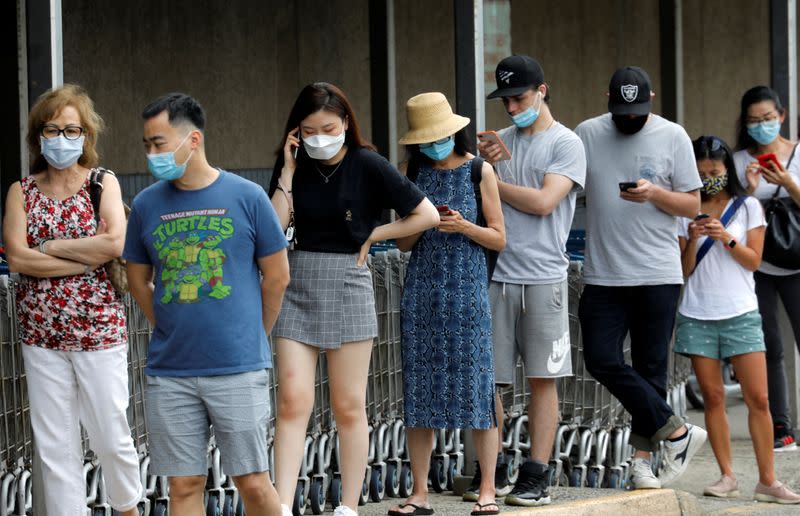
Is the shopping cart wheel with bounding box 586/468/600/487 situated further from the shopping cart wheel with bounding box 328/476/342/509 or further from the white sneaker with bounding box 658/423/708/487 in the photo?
the shopping cart wheel with bounding box 328/476/342/509

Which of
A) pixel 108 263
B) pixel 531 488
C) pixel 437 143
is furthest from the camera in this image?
pixel 531 488

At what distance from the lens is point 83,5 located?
13.1m

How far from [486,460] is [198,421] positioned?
1.91 metres

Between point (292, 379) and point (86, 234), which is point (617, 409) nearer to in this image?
point (292, 379)

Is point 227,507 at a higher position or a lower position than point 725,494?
higher

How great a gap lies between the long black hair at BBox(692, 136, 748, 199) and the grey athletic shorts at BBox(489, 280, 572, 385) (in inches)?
46.6

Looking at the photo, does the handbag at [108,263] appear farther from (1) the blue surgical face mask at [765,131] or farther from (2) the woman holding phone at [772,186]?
(1) the blue surgical face mask at [765,131]

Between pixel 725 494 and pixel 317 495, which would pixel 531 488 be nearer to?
pixel 317 495

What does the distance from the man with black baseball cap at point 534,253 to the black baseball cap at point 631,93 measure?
0.29 meters

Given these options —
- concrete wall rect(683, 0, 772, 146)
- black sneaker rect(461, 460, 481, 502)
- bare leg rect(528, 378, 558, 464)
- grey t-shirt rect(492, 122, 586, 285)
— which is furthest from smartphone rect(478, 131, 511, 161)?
concrete wall rect(683, 0, 772, 146)

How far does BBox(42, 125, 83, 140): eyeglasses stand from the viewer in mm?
5969

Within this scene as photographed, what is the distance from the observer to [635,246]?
7.31 meters

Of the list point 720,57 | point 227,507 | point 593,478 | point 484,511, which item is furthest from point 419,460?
point 720,57

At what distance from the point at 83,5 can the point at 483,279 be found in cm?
713
